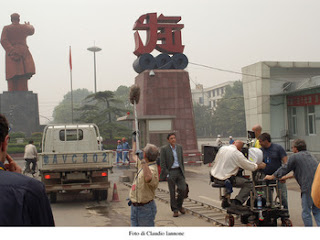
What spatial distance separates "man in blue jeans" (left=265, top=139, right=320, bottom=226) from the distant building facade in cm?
1528

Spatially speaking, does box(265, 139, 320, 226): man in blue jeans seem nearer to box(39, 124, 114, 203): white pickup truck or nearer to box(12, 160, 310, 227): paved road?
box(12, 160, 310, 227): paved road

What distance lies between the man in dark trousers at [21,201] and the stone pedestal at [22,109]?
3674 centimetres

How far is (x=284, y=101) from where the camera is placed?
22.2 m

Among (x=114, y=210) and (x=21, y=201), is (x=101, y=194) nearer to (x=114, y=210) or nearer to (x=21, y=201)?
(x=114, y=210)

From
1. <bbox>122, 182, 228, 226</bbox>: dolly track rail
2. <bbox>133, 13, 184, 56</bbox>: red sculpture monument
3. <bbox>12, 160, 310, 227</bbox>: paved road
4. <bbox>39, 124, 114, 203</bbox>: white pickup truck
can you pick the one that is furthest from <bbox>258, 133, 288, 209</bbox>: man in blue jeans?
<bbox>133, 13, 184, 56</bbox>: red sculpture monument

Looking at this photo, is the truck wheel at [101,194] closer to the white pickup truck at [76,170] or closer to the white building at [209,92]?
the white pickup truck at [76,170]

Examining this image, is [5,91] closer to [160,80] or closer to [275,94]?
[160,80]

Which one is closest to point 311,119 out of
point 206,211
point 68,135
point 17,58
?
point 68,135

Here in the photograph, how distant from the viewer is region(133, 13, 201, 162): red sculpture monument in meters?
22.9

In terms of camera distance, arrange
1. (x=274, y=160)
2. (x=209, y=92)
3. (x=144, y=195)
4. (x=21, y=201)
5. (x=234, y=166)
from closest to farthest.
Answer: (x=21, y=201)
(x=144, y=195)
(x=234, y=166)
(x=274, y=160)
(x=209, y=92)

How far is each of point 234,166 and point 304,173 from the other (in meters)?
1.16

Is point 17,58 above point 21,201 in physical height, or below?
above

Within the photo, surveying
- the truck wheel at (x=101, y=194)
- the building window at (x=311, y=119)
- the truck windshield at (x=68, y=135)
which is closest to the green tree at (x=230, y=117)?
the building window at (x=311, y=119)
